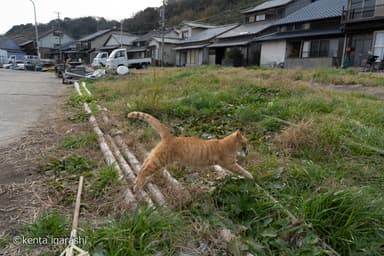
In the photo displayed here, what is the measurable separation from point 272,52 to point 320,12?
173 inches

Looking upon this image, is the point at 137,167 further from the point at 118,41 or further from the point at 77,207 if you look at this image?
the point at 118,41

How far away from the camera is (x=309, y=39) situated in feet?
62.9

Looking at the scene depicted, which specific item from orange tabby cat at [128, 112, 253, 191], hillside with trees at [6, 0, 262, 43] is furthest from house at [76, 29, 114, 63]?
orange tabby cat at [128, 112, 253, 191]

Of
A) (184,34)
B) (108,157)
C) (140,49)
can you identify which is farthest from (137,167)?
(140,49)

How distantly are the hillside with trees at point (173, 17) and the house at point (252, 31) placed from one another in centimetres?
1425

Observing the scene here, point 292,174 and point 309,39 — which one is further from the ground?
point 309,39

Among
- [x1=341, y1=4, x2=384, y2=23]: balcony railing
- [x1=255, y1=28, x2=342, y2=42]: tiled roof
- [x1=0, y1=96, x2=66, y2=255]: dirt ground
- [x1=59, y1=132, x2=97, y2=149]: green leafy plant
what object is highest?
[x1=341, y1=4, x2=384, y2=23]: balcony railing

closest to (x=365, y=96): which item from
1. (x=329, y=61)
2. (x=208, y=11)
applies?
(x=329, y=61)

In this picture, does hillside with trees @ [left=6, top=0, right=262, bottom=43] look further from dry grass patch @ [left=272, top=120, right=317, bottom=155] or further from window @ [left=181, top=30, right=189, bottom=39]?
dry grass patch @ [left=272, top=120, right=317, bottom=155]

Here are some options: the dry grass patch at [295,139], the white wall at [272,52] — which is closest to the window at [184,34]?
the white wall at [272,52]

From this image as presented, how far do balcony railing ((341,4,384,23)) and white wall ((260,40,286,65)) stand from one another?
17.4ft

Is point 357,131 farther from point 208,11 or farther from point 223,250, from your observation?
point 208,11

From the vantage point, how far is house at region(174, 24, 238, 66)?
2903 cm

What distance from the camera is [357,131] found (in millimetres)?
3488
